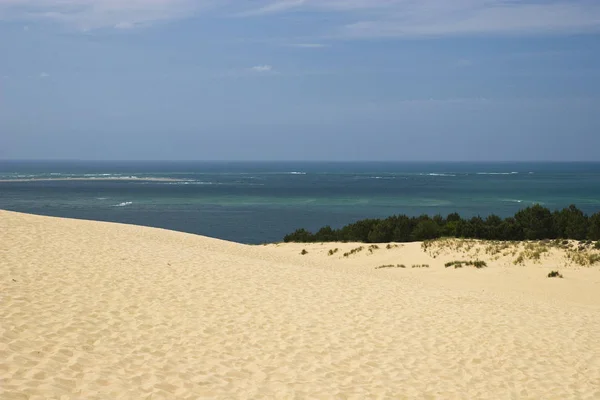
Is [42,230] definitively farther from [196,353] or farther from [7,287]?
[196,353]

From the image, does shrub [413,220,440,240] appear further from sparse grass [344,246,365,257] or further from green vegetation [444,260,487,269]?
green vegetation [444,260,487,269]

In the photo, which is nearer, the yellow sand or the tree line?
the yellow sand

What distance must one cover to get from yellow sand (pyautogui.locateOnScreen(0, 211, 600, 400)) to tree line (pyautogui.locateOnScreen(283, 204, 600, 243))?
11208mm

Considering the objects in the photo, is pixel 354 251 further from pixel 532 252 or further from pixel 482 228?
pixel 532 252

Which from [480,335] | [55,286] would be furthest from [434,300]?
[55,286]

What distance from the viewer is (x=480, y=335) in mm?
11344

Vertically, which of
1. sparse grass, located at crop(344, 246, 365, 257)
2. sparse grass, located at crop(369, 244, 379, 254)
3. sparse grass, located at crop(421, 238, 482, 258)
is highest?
sparse grass, located at crop(421, 238, 482, 258)

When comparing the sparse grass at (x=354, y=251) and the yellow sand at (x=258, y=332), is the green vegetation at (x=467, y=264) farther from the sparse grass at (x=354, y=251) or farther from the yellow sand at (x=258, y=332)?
the sparse grass at (x=354, y=251)

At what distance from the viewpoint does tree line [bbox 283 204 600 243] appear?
28.4 m

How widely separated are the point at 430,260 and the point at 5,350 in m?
19.6

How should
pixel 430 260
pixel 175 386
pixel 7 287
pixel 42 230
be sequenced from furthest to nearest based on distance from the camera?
pixel 430 260, pixel 42 230, pixel 7 287, pixel 175 386

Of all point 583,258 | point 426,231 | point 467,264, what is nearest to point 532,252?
point 583,258

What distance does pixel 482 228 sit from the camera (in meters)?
30.2

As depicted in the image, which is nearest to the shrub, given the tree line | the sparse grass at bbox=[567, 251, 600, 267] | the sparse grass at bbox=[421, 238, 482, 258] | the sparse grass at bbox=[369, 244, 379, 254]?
the tree line
